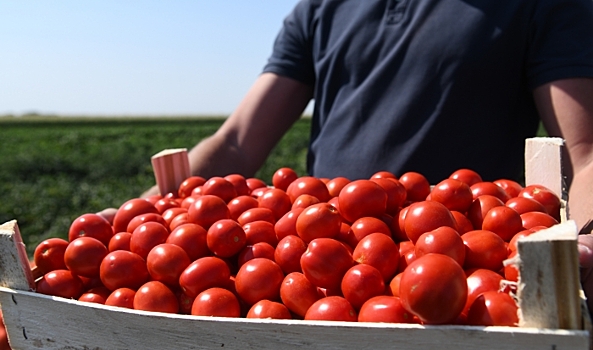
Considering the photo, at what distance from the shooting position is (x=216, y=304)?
1.47 meters

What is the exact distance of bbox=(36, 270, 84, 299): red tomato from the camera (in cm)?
168

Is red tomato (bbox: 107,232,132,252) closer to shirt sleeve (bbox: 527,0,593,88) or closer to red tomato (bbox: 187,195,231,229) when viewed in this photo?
red tomato (bbox: 187,195,231,229)

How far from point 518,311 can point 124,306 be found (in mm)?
1080

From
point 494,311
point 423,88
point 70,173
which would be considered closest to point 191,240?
point 494,311

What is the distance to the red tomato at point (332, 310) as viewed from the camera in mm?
1341

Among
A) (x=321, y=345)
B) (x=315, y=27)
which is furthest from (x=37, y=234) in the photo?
(x=321, y=345)

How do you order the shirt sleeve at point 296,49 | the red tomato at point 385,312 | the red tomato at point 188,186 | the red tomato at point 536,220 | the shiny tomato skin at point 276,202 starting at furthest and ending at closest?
the shirt sleeve at point 296,49
the red tomato at point 188,186
the shiny tomato skin at point 276,202
the red tomato at point 536,220
the red tomato at point 385,312

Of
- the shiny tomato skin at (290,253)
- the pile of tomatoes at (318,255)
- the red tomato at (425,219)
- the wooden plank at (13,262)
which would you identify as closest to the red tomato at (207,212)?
the pile of tomatoes at (318,255)

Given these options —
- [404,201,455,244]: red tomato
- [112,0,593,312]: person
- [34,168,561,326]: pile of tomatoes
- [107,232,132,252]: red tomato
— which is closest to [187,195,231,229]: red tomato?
[34,168,561,326]: pile of tomatoes

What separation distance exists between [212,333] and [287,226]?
520 mm

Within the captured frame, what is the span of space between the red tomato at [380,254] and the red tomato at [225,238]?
389 millimetres

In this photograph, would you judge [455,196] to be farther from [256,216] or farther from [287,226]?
[256,216]

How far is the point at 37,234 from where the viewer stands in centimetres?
1021

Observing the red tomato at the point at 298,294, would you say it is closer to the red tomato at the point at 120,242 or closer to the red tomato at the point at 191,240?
the red tomato at the point at 191,240
